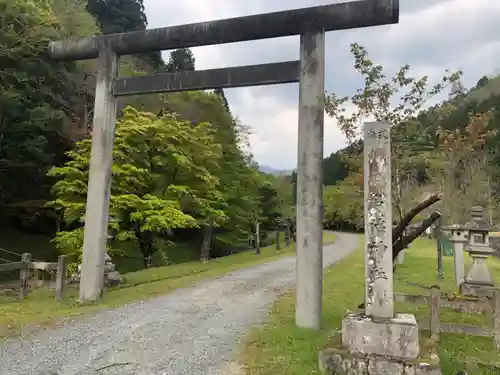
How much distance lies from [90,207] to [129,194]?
4.71 m

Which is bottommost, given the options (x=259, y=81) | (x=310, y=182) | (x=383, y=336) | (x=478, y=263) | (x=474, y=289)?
(x=474, y=289)

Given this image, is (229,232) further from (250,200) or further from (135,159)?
(135,159)

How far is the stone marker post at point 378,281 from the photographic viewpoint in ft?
13.9

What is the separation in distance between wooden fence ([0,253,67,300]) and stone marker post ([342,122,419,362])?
6.65 meters

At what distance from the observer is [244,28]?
7340 mm

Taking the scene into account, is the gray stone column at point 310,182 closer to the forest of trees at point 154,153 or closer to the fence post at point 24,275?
the forest of trees at point 154,153

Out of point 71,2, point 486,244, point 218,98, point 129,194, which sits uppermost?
point 71,2

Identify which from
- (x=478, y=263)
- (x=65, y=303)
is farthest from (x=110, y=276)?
(x=478, y=263)

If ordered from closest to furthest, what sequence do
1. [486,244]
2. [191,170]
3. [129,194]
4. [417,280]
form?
[486,244], [417,280], [129,194], [191,170]

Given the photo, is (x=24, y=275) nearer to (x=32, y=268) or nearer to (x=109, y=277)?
(x=32, y=268)

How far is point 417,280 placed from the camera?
12.1m

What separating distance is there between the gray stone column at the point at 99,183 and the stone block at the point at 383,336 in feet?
18.8

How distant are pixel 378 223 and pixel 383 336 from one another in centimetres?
126

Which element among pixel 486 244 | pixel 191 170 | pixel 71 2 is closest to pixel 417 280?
pixel 486 244
